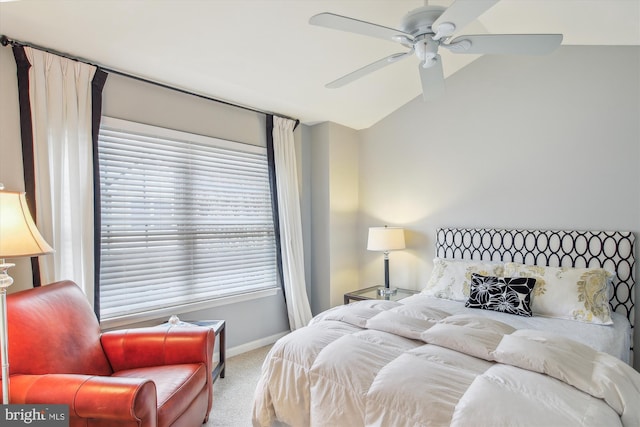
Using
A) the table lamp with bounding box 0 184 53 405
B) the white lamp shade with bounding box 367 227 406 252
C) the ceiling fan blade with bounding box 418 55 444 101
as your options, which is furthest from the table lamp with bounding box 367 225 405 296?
the table lamp with bounding box 0 184 53 405

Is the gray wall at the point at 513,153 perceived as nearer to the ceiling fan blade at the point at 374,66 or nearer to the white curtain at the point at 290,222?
the white curtain at the point at 290,222

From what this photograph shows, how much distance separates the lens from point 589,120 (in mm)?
2895

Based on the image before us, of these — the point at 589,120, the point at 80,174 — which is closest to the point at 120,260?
the point at 80,174

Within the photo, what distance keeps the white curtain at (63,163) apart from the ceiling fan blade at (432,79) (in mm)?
2426

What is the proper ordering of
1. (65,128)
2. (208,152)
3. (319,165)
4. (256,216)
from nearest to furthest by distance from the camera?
(65,128)
(208,152)
(256,216)
(319,165)

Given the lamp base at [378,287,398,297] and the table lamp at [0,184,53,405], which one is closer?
the table lamp at [0,184,53,405]

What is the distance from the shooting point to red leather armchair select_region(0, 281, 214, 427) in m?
1.55

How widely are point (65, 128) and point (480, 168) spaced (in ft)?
11.8

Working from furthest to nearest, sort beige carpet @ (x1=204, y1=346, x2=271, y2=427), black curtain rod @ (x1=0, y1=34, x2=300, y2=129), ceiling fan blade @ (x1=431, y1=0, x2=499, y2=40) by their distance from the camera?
beige carpet @ (x1=204, y1=346, x2=271, y2=427) → black curtain rod @ (x1=0, y1=34, x2=300, y2=129) → ceiling fan blade @ (x1=431, y1=0, x2=499, y2=40)

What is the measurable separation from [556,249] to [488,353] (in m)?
1.85

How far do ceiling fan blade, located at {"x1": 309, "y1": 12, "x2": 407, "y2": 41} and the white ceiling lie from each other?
852mm

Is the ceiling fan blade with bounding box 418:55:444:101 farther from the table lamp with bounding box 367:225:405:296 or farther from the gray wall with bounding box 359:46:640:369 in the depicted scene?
the table lamp with bounding box 367:225:405:296

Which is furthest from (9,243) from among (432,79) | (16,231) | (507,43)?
(507,43)

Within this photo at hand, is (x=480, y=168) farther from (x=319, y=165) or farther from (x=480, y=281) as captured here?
(x=319, y=165)
